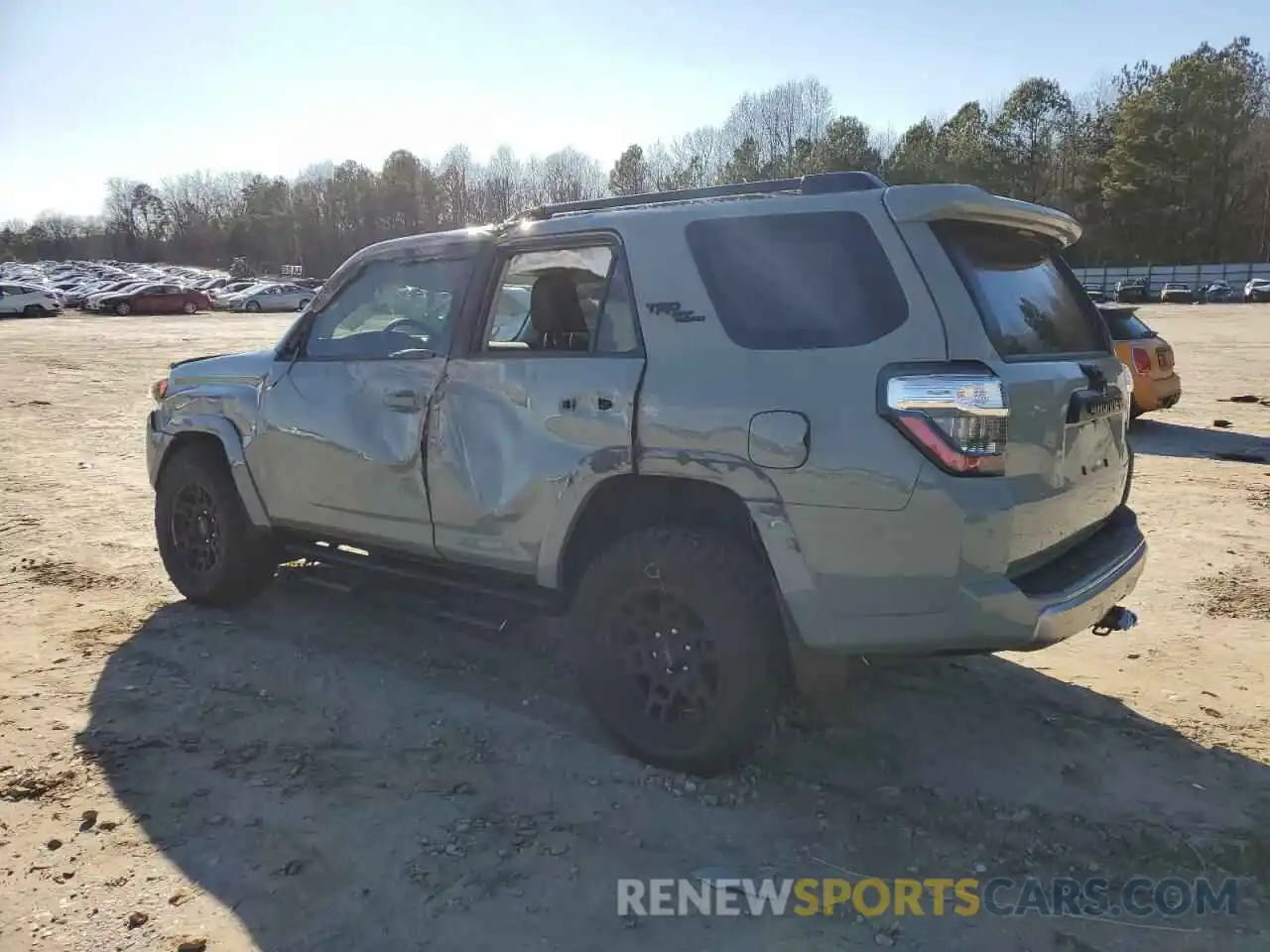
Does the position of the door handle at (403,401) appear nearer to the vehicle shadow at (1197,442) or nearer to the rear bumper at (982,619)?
the rear bumper at (982,619)

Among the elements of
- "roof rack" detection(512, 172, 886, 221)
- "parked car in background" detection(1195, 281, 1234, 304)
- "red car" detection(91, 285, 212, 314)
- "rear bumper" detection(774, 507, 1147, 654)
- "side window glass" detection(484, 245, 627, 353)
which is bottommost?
"rear bumper" detection(774, 507, 1147, 654)

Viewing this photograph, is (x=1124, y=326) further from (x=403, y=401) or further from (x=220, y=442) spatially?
(x=220, y=442)

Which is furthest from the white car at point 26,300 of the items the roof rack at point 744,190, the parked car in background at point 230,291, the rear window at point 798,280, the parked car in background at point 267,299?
the rear window at point 798,280

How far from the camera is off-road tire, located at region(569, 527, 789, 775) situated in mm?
3199

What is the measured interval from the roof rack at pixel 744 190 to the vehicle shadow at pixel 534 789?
210 cm

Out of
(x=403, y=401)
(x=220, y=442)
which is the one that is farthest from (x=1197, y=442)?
(x=220, y=442)

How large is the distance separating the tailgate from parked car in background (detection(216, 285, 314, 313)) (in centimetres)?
4996

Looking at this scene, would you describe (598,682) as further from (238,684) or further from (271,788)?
(238,684)

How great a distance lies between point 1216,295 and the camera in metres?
55.8

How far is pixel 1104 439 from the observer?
349cm

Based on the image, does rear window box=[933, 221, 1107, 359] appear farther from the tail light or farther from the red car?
the red car

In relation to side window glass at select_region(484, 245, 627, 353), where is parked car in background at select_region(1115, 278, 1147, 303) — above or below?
above

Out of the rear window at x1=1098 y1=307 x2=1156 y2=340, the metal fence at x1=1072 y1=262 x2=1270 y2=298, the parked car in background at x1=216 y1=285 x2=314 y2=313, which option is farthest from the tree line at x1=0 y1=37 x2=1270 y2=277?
the rear window at x1=1098 y1=307 x2=1156 y2=340

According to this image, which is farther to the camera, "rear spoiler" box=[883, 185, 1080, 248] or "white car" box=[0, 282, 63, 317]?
"white car" box=[0, 282, 63, 317]
